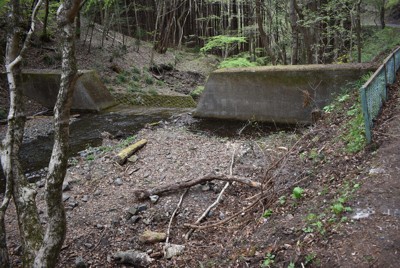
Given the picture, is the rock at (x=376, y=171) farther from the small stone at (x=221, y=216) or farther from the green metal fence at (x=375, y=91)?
the small stone at (x=221, y=216)

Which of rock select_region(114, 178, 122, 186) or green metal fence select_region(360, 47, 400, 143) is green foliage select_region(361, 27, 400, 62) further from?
rock select_region(114, 178, 122, 186)

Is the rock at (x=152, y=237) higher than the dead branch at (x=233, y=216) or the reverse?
the reverse

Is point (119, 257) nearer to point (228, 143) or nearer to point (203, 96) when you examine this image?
point (228, 143)

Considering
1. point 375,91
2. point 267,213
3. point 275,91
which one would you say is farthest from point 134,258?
point 275,91

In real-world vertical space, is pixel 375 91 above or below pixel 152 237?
above

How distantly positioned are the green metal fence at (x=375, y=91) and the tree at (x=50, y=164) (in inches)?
141

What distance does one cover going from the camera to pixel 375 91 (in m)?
5.32

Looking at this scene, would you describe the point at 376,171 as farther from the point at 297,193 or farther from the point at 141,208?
the point at 141,208

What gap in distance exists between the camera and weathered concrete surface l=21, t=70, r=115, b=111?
1245cm

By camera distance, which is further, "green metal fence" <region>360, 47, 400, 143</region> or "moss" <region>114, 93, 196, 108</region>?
"moss" <region>114, 93, 196, 108</region>

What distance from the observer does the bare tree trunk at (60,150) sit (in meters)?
3.42

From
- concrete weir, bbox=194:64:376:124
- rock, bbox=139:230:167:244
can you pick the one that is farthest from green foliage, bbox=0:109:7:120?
rock, bbox=139:230:167:244

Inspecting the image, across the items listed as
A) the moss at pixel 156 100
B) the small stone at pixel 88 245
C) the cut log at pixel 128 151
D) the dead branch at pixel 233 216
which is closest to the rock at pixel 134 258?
the small stone at pixel 88 245

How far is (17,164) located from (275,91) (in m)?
6.79
